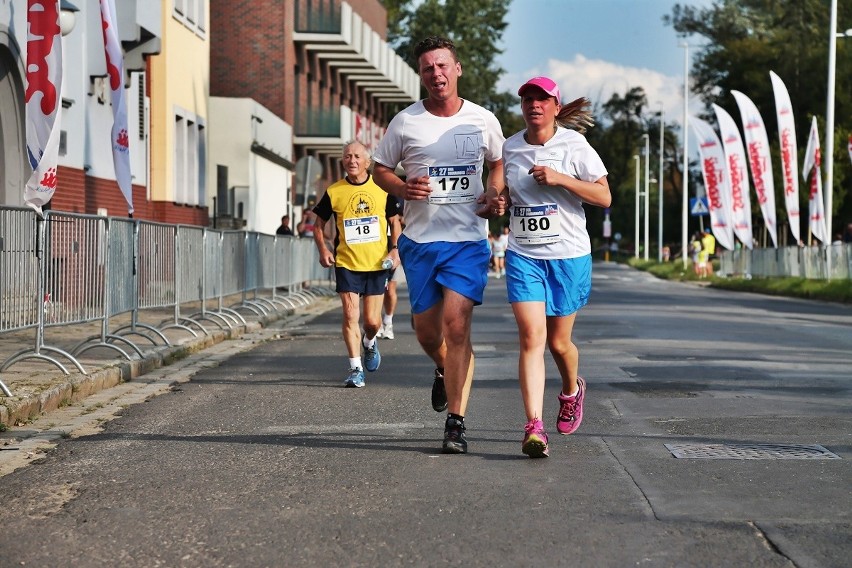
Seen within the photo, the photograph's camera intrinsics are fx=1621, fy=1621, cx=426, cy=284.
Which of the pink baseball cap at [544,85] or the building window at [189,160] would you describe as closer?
the pink baseball cap at [544,85]

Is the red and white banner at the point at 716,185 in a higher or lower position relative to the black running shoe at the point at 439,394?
higher

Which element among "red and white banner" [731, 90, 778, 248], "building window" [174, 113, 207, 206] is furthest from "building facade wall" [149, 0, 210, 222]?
"red and white banner" [731, 90, 778, 248]

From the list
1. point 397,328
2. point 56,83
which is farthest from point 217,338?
point 56,83

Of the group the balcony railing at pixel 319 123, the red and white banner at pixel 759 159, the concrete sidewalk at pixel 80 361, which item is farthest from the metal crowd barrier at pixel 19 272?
the balcony railing at pixel 319 123

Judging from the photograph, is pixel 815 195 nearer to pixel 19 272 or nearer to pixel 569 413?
pixel 19 272

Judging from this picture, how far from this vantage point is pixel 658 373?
1317cm

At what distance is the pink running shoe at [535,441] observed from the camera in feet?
25.7

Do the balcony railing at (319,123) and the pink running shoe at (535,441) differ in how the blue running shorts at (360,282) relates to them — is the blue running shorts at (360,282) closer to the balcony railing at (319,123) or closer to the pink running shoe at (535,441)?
the pink running shoe at (535,441)

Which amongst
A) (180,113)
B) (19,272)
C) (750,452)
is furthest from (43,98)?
(180,113)

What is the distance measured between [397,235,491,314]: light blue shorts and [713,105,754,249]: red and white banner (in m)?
35.0

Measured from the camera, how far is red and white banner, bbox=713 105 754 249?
140 feet

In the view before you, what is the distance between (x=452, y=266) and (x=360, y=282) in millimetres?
4587

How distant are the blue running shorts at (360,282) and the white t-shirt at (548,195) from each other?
469cm

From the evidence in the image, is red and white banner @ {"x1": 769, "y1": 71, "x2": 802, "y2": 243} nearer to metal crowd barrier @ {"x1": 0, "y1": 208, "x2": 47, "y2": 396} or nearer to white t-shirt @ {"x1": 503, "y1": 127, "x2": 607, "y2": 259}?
metal crowd barrier @ {"x1": 0, "y1": 208, "x2": 47, "y2": 396}
